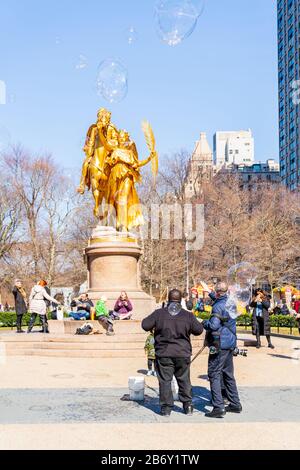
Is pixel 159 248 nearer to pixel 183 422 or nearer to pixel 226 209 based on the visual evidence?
pixel 226 209

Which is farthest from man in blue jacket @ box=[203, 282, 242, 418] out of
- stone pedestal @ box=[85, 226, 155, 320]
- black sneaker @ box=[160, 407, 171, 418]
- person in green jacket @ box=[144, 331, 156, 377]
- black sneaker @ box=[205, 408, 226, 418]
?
stone pedestal @ box=[85, 226, 155, 320]

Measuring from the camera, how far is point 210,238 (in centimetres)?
4878

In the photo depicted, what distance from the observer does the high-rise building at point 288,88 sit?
101 m

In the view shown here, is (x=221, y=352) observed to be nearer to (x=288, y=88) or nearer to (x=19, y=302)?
(x=19, y=302)

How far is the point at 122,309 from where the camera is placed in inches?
736

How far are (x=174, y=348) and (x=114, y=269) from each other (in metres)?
13.4

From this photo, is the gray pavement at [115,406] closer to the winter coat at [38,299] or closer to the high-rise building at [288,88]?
the winter coat at [38,299]

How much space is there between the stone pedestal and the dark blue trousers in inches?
494

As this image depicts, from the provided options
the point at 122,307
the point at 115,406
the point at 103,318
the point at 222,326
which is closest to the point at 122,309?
the point at 122,307

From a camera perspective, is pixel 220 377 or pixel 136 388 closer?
pixel 220 377

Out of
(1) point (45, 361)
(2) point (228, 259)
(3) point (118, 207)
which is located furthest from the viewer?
(2) point (228, 259)
